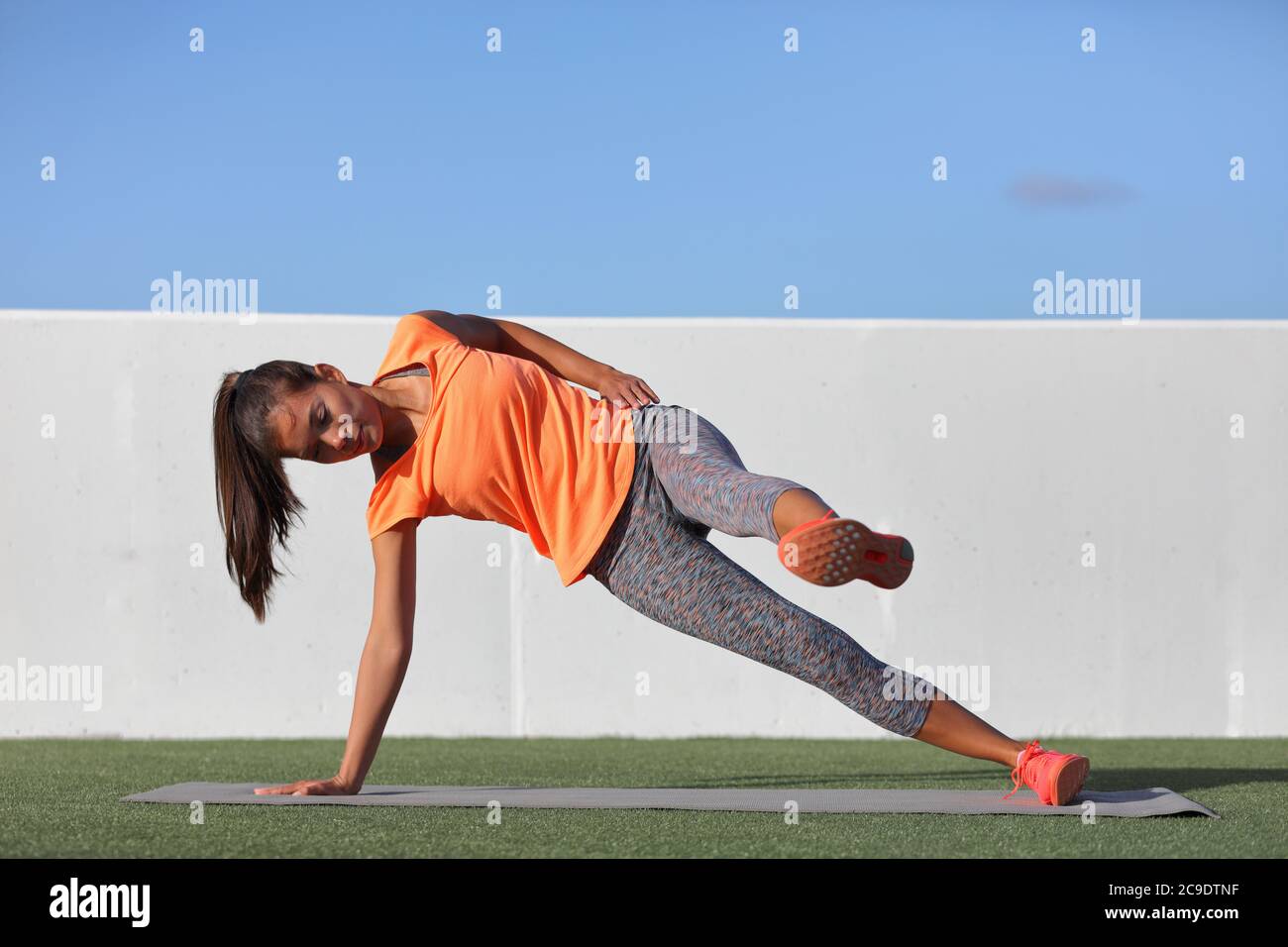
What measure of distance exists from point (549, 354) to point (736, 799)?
3.43 feet

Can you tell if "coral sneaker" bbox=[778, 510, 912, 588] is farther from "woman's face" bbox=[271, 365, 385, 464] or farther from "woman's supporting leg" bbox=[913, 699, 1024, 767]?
"woman's face" bbox=[271, 365, 385, 464]

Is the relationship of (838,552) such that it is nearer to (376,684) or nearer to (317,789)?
(376,684)

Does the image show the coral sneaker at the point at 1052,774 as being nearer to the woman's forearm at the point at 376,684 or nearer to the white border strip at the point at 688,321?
the woman's forearm at the point at 376,684

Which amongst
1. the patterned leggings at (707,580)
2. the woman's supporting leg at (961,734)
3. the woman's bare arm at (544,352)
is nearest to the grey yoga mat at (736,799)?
the woman's supporting leg at (961,734)

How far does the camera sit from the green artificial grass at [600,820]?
82.8 inches

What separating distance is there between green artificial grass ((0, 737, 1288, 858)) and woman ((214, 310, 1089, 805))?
0.22 meters

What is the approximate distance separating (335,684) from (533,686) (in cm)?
80

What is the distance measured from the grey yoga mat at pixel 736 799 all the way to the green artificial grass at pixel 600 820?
4 centimetres

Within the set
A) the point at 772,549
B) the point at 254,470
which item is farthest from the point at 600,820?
the point at 772,549

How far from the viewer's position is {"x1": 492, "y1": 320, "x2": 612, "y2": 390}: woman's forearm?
279 cm

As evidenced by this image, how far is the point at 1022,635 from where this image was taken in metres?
5.30
